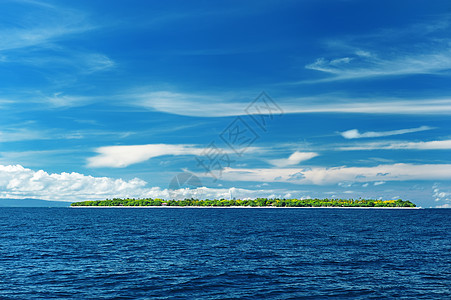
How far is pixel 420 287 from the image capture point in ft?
130

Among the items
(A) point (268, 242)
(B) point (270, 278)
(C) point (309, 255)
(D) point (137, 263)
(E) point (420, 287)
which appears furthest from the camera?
(A) point (268, 242)

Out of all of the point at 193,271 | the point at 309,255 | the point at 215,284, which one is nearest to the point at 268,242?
the point at 309,255

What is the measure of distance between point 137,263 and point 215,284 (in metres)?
16.0

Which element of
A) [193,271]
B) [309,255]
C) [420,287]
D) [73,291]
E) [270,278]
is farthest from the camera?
[309,255]

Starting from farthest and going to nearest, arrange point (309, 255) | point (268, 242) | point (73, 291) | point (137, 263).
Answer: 1. point (268, 242)
2. point (309, 255)
3. point (137, 263)
4. point (73, 291)

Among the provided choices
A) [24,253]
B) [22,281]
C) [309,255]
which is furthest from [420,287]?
[24,253]

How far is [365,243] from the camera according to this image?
7625 cm

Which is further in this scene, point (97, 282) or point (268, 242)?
point (268, 242)

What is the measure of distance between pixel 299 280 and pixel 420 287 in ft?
43.4

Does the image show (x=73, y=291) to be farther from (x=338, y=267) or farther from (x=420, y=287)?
(x=420, y=287)

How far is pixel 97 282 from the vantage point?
40250 millimetres

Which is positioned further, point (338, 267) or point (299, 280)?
point (338, 267)

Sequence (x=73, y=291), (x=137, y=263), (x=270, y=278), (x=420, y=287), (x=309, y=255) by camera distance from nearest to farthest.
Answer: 1. (x=73, y=291)
2. (x=420, y=287)
3. (x=270, y=278)
4. (x=137, y=263)
5. (x=309, y=255)

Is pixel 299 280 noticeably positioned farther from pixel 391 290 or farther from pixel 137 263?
pixel 137 263
